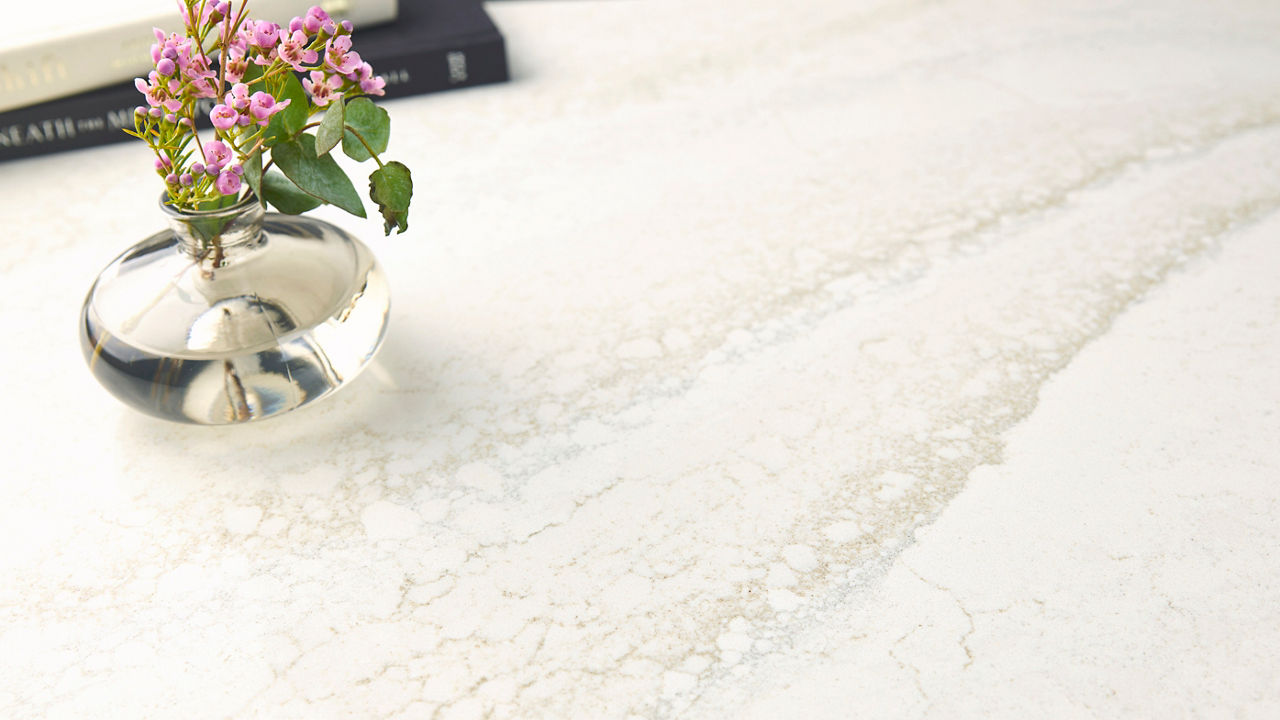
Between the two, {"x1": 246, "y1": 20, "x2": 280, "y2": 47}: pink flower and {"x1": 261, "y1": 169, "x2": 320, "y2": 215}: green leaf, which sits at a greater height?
{"x1": 246, "y1": 20, "x2": 280, "y2": 47}: pink flower

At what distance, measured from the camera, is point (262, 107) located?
444 millimetres

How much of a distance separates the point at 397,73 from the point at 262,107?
0.52m

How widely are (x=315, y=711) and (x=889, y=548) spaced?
290 millimetres

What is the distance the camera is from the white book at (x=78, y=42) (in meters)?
0.80

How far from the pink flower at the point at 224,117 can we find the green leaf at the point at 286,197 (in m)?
0.07

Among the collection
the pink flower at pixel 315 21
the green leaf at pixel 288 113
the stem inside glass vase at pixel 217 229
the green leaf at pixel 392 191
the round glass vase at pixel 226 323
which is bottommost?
the round glass vase at pixel 226 323

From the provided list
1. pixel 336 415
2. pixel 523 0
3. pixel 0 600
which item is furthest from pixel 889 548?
pixel 523 0

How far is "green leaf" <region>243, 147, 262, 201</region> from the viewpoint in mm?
473

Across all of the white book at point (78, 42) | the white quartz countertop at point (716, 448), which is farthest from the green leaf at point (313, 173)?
the white book at point (78, 42)

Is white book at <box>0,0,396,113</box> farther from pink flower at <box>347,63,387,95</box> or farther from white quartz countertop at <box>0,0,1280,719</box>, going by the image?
pink flower at <box>347,63,387,95</box>

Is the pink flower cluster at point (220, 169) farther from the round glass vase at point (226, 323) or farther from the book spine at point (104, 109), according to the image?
the book spine at point (104, 109)

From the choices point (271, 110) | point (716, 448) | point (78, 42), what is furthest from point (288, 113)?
point (78, 42)

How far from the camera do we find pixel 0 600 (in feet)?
1.62

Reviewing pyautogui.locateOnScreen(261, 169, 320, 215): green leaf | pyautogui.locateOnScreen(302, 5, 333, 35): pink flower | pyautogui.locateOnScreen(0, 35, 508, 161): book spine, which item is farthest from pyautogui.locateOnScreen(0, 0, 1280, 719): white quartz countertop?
pyautogui.locateOnScreen(302, 5, 333, 35): pink flower
